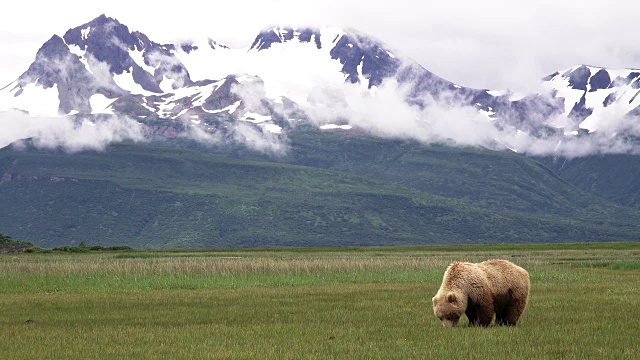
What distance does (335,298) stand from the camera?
42.9 meters

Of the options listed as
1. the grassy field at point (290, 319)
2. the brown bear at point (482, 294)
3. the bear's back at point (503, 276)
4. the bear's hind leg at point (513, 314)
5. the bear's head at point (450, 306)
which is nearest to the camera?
the grassy field at point (290, 319)

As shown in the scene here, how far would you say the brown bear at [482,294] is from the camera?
28.2 meters

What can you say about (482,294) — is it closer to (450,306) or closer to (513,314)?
(450,306)

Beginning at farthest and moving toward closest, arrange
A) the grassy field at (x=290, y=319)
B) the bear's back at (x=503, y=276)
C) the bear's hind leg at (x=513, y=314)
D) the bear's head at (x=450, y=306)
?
the bear's hind leg at (x=513, y=314)
the bear's back at (x=503, y=276)
the bear's head at (x=450, y=306)
the grassy field at (x=290, y=319)

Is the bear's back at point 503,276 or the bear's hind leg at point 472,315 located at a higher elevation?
the bear's back at point 503,276

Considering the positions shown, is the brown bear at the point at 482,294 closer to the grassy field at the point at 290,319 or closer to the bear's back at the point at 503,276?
the bear's back at the point at 503,276

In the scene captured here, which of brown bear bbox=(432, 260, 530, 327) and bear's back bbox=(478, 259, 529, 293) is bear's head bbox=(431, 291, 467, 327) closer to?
brown bear bbox=(432, 260, 530, 327)

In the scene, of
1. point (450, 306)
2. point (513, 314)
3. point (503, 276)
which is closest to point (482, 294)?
point (503, 276)

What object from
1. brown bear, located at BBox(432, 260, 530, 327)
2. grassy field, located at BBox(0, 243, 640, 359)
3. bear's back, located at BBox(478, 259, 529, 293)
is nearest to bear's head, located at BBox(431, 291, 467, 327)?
brown bear, located at BBox(432, 260, 530, 327)

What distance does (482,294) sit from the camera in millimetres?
28641

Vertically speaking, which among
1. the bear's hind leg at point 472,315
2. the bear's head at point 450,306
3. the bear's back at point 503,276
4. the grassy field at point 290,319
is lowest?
the grassy field at point 290,319

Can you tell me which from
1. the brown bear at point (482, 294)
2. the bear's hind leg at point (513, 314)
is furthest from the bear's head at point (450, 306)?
the bear's hind leg at point (513, 314)

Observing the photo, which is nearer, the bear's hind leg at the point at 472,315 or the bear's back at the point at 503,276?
the bear's back at the point at 503,276

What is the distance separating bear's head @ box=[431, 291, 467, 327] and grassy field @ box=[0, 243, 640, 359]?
1.53 ft
